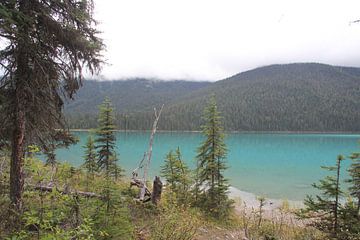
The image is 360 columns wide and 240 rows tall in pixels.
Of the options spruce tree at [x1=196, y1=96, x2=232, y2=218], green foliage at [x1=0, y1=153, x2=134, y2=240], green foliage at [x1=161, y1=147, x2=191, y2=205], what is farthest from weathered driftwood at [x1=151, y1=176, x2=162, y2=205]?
spruce tree at [x1=196, y1=96, x2=232, y2=218]

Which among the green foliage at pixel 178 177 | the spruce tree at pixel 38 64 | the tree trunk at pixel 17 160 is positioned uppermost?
the spruce tree at pixel 38 64

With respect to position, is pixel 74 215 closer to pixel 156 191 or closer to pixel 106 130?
pixel 156 191

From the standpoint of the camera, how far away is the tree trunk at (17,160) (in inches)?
234

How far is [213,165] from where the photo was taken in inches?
536

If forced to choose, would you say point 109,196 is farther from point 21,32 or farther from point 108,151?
point 108,151

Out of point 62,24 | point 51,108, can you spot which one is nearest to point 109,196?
point 51,108

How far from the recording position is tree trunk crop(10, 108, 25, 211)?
5.94m

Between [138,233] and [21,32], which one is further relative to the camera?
[138,233]

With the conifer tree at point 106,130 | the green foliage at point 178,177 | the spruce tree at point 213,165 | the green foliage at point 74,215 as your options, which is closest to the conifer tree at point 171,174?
the green foliage at point 178,177

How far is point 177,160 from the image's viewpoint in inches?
562

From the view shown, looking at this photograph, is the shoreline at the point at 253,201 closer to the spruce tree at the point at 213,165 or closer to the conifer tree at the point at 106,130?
the spruce tree at the point at 213,165

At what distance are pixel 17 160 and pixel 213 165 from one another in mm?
9096

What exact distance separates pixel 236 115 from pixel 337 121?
63.9 m

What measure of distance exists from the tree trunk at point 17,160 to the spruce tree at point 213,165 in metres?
8.89
